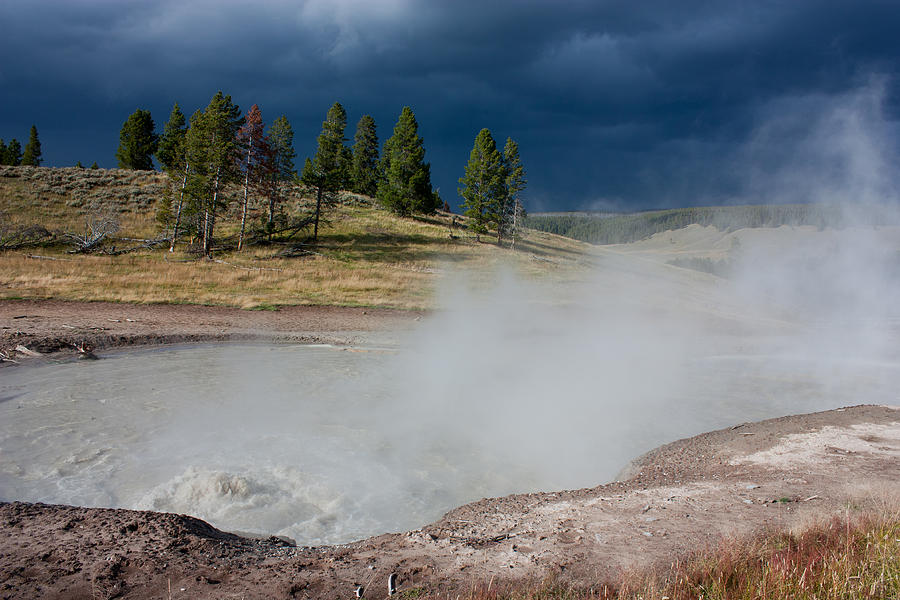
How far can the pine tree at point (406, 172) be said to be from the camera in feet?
171

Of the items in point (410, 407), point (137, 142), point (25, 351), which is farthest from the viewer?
point (137, 142)

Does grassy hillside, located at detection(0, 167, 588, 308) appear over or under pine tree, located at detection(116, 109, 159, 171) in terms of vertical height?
under

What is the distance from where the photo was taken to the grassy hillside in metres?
23.8

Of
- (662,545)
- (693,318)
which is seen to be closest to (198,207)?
(693,318)

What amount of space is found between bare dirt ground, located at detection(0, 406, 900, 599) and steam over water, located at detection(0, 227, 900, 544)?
99 centimetres

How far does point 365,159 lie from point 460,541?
210 feet

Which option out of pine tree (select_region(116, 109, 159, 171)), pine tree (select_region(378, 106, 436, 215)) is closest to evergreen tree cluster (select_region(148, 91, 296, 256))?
pine tree (select_region(378, 106, 436, 215))

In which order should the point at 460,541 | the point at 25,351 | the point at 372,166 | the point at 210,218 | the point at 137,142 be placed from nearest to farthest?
the point at 460,541
the point at 25,351
the point at 210,218
the point at 137,142
the point at 372,166

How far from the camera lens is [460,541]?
15.3 feet

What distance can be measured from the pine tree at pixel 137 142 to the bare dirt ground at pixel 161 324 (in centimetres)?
5046

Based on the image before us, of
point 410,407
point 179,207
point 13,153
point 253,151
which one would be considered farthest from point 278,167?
point 13,153

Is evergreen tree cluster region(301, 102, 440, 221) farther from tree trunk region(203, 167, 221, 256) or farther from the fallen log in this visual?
the fallen log

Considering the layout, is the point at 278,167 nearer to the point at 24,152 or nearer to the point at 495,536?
the point at 495,536

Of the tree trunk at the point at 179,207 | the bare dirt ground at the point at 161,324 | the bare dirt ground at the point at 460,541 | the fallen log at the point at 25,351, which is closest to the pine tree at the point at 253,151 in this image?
the tree trunk at the point at 179,207
